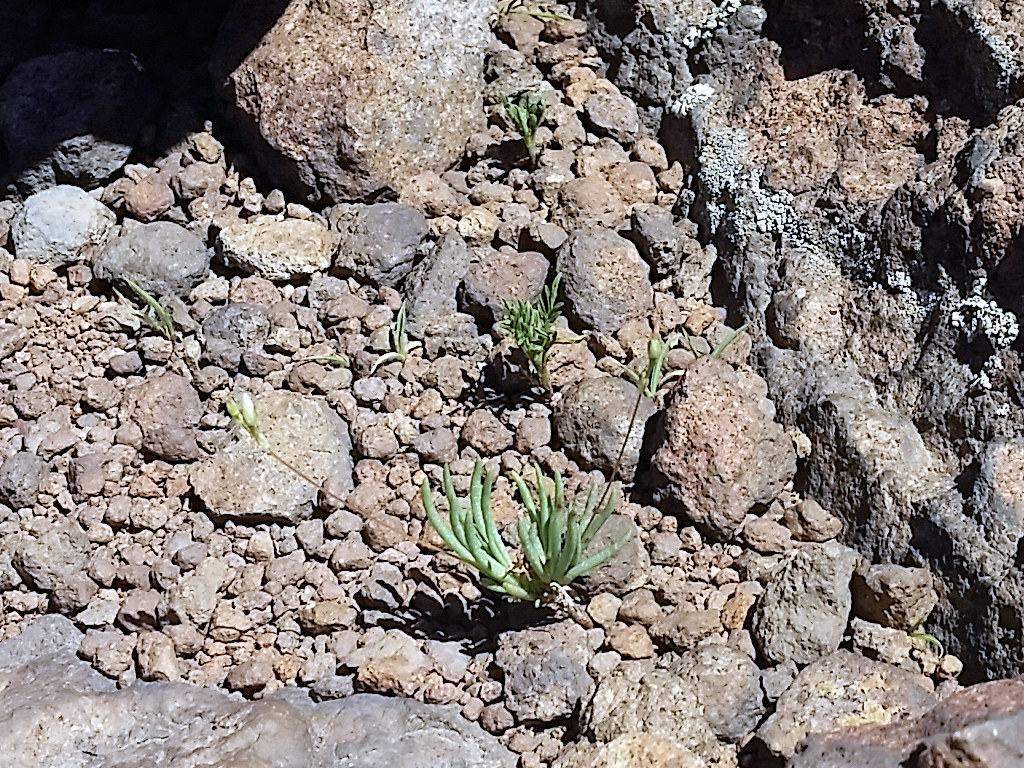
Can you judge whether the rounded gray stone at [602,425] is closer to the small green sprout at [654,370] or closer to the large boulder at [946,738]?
the small green sprout at [654,370]

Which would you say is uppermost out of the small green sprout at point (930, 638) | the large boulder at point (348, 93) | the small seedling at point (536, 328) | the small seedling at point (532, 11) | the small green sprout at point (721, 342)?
the small seedling at point (532, 11)

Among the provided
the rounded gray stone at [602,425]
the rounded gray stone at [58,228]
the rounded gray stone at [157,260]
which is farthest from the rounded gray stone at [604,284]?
the rounded gray stone at [58,228]

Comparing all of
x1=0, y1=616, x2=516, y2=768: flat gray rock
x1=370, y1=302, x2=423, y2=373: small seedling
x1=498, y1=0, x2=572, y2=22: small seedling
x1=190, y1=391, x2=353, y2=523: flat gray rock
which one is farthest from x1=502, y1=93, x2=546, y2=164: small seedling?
x1=0, y1=616, x2=516, y2=768: flat gray rock

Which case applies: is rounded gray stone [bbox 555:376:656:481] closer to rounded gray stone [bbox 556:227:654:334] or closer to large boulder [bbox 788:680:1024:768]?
rounded gray stone [bbox 556:227:654:334]

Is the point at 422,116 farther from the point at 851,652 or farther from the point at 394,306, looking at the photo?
the point at 851,652

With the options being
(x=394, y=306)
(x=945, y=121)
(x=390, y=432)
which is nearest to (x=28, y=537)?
(x=390, y=432)

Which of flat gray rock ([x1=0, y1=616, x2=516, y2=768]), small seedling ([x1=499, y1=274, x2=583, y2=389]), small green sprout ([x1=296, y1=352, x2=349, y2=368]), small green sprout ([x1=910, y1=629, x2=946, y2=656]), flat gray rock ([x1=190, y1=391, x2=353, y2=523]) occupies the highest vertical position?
small seedling ([x1=499, y1=274, x2=583, y2=389])
